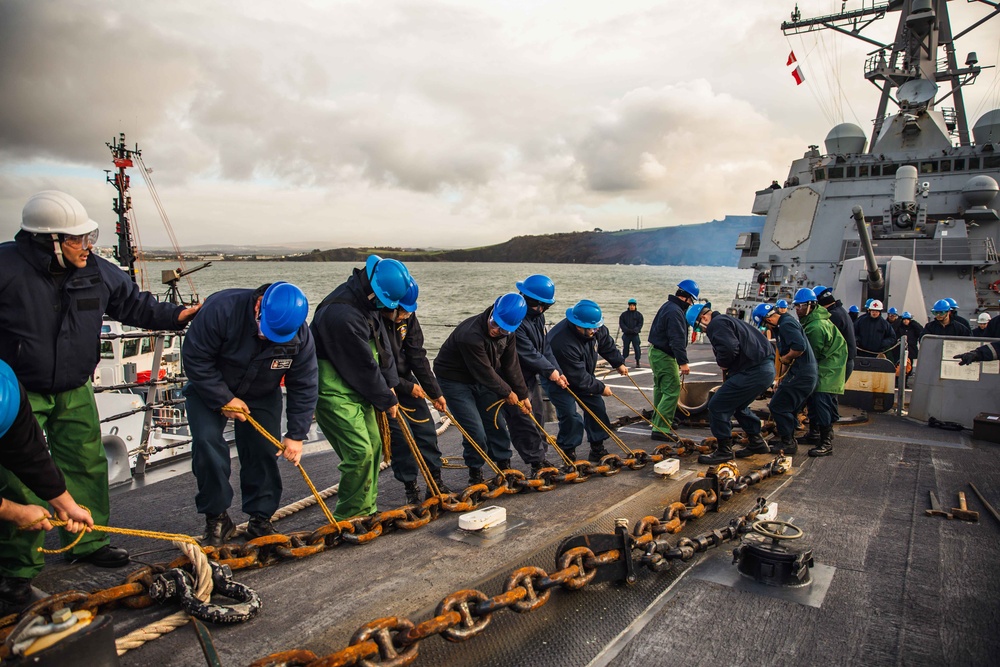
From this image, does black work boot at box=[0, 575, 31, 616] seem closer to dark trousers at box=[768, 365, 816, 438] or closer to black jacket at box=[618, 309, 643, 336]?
dark trousers at box=[768, 365, 816, 438]

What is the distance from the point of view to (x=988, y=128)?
62.4ft

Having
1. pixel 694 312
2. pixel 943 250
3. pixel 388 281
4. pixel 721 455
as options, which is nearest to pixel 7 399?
pixel 388 281

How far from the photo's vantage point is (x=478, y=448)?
4.89 metres

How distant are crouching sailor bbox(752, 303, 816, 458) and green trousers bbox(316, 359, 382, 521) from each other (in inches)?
157

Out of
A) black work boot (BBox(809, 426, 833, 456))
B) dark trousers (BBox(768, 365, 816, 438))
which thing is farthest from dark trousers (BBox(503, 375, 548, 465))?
black work boot (BBox(809, 426, 833, 456))

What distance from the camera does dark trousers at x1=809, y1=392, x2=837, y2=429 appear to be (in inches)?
259

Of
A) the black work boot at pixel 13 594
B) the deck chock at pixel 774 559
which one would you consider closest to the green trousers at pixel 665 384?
the deck chock at pixel 774 559

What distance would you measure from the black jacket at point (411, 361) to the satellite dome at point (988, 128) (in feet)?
69.7

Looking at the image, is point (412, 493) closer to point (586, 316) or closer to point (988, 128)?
point (586, 316)

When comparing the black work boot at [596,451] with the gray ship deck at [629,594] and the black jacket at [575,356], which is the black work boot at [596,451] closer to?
the black jacket at [575,356]

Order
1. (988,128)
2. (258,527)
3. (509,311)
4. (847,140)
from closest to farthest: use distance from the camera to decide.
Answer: (258,527) → (509,311) → (988,128) → (847,140)

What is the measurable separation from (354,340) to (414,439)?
3.57ft

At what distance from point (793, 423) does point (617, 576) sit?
169 inches

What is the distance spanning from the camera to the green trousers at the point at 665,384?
7125 mm
